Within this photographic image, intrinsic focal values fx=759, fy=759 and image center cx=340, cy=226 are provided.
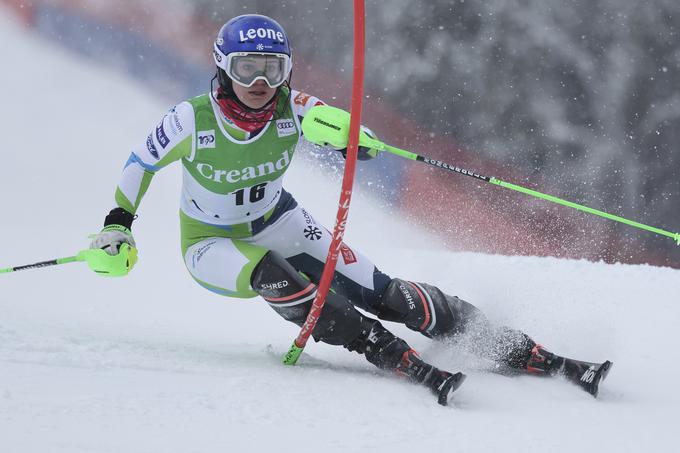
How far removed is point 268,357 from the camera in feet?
10.8

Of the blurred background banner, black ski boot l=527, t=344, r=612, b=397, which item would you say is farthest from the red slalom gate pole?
the blurred background banner

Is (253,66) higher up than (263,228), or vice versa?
(253,66)

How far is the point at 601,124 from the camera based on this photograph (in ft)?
22.5

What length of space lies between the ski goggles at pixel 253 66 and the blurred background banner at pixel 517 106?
4.14 m

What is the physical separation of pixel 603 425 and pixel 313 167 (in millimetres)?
5256

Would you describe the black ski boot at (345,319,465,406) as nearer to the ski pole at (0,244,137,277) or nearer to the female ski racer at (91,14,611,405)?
the female ski racer at (91,14,611,405)

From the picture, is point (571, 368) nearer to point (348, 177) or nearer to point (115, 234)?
point (348, 177)

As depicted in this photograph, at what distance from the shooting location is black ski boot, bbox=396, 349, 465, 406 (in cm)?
269

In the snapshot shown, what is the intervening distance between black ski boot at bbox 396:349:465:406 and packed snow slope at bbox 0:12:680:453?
0.05 metres

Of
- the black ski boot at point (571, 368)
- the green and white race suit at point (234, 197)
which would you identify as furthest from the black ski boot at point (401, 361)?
the black ski boot at point (571, 368)

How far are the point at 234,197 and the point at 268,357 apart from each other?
0.72 metres

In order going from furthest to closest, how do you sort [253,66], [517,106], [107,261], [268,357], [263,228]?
[517,106], [263,228], [268,357], [253,66], [107,261]

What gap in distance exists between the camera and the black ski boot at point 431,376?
2.69 m

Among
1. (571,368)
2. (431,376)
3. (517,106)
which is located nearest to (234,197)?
(431,376)
